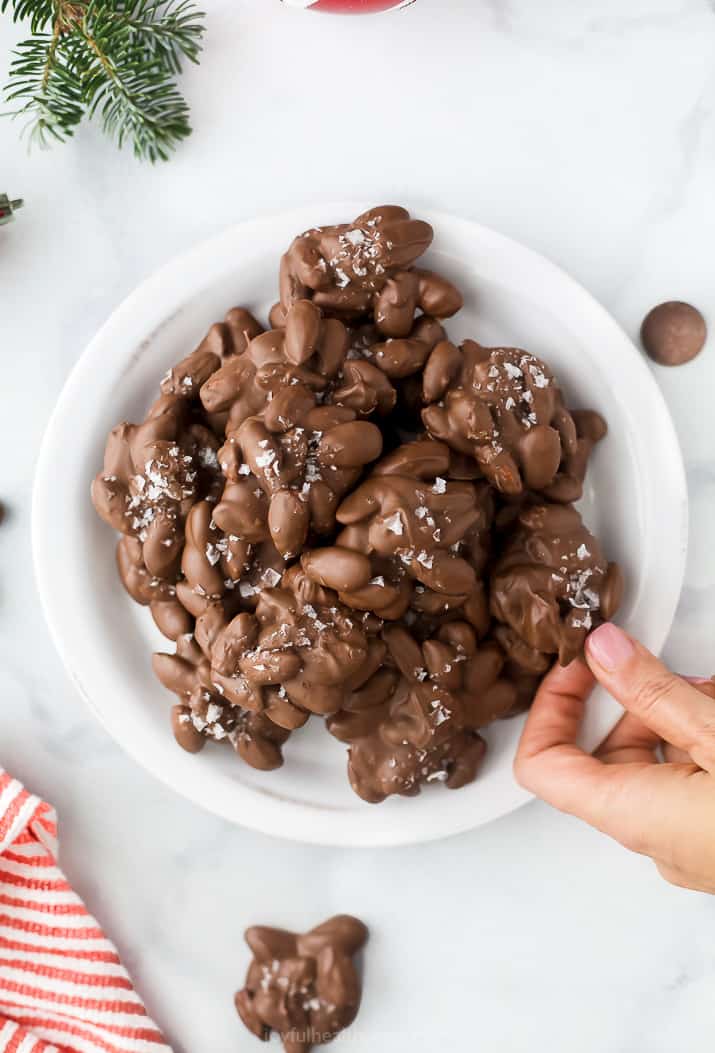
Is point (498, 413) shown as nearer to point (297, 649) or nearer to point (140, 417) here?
point (297, 649)

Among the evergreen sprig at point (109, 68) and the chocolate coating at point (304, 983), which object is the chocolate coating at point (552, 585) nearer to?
the chocolate coating at point (304, 983)

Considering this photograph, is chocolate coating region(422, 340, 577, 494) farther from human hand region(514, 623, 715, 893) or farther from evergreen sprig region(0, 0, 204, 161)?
evergreen sprig region(0, 0, 204, 161)

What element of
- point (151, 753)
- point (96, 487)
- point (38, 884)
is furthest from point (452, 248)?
point (38, 884)

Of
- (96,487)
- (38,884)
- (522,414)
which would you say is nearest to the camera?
(522,414)

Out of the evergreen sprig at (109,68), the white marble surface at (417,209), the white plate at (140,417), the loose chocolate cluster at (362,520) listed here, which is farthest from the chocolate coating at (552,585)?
the evergreen sprig at (109,68)

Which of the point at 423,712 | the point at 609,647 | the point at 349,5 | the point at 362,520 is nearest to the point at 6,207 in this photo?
the point at 349,5

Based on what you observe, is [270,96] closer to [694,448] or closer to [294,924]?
[694,448]
